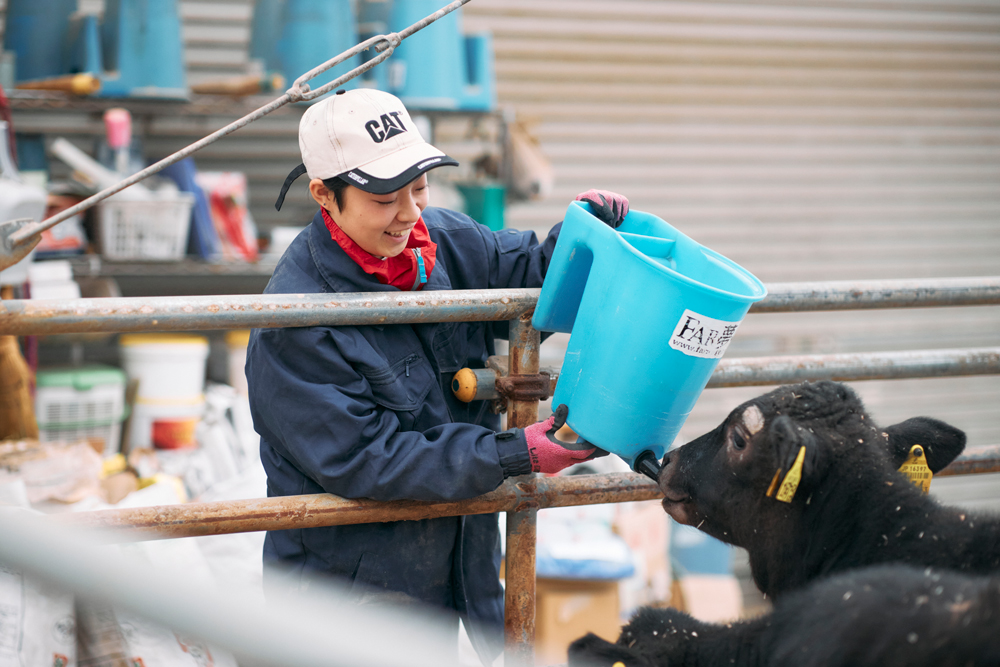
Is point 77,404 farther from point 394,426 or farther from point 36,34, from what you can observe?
point 394,426

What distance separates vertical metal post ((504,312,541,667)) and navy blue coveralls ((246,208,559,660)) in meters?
0.08

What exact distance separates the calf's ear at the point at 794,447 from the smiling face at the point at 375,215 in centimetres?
100

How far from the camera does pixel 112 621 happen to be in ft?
5.77

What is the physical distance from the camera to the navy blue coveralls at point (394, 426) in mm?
1878

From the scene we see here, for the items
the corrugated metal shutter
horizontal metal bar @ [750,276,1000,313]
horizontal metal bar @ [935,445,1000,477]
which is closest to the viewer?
horizontal metal bar @ [750,276,1000,313]

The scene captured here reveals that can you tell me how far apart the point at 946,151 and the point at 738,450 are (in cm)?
680

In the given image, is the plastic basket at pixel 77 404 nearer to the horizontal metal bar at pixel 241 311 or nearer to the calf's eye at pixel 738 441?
the horizontal metal bar at pixel 241 311

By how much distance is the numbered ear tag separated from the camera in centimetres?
182

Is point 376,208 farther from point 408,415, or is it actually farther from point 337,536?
point 337,536

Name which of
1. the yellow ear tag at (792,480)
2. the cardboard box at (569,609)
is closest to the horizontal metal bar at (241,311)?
the yellow ear tag at (792,480)

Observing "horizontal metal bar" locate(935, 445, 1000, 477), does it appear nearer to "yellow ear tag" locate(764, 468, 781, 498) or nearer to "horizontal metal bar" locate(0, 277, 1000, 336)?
"yellow ear tag" locate(764, 468, 781, 498)

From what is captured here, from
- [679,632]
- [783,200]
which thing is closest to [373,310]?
[679,632]

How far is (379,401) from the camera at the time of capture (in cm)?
198

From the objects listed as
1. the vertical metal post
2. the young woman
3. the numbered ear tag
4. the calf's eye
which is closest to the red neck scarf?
the young woman
